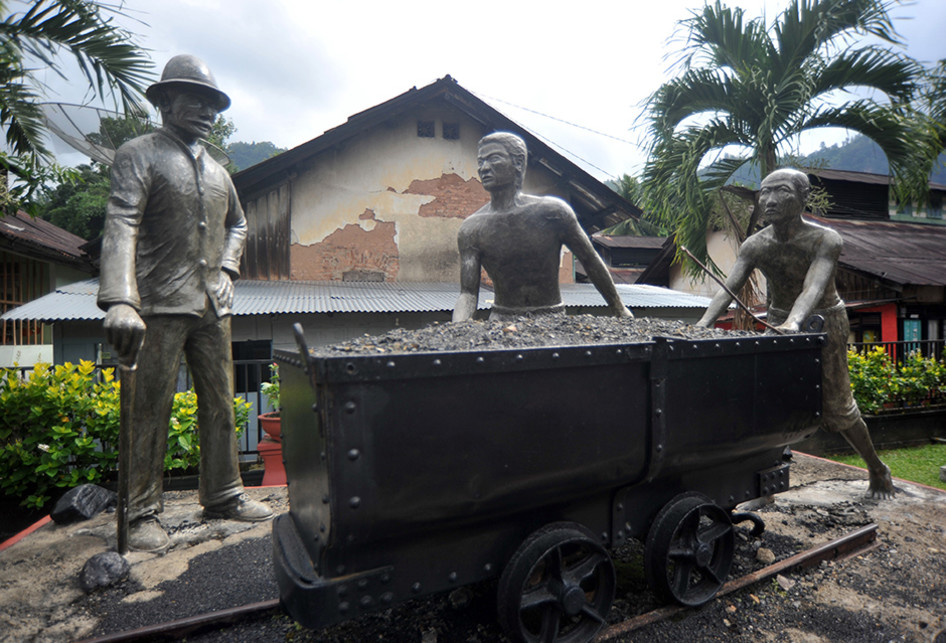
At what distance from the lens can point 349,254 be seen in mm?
9625

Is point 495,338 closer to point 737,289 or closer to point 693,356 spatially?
point 693,356

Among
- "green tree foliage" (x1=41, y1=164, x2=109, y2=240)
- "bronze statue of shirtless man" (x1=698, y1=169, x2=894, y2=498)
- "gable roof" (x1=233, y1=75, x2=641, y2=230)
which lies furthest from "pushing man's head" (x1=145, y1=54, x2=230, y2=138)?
"green tree foliage" (x1=41, y1=164, x2=109, y2=240)

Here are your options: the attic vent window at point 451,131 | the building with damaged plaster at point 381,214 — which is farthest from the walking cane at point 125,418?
the attic vent window at point 451,131

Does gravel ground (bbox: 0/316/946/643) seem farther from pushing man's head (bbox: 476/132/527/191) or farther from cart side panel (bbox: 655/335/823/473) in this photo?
pushing man's head (bbox: 476/132/527/191)

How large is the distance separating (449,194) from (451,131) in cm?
120

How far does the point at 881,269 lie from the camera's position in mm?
9562

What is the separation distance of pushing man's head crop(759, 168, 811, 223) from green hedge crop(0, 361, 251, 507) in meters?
4.66

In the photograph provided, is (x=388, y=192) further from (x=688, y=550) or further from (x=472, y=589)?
(x=688, y=550)

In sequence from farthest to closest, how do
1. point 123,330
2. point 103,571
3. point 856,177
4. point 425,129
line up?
point 856,177, point 425,129, point 103,571, point 123,330

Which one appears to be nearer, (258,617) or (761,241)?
(258,617)

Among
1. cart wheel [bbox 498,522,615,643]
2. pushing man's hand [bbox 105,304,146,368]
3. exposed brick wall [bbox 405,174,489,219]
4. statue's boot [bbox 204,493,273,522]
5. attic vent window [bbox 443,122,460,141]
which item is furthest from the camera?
attic vent window [bbox 443,122,460,141]

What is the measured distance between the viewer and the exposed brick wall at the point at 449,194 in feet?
33.0

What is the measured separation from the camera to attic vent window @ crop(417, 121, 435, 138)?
10.1 metres

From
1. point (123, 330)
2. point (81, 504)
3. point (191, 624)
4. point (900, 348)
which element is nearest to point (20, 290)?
point (81, 504)
